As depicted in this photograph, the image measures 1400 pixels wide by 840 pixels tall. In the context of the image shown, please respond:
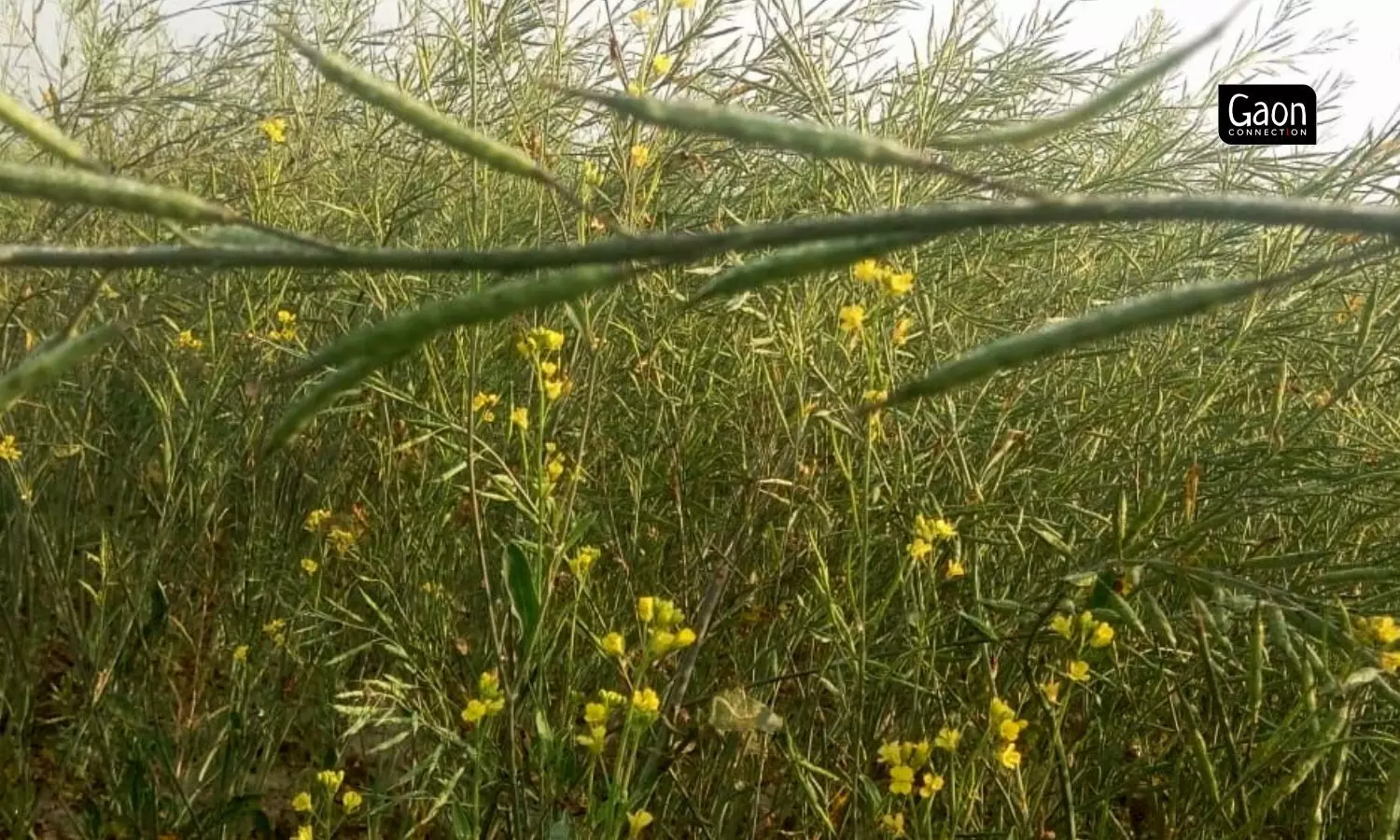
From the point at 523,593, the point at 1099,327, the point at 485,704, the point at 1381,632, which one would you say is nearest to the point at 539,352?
the point at 523,593

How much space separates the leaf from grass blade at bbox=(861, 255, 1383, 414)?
2.47ft

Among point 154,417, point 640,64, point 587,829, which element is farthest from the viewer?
point 154,417

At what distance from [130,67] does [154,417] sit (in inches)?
42.5

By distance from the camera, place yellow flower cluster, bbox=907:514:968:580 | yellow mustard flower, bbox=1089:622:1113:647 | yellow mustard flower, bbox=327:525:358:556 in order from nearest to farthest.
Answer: yellow mustard flower, bbox=1089:622:1113:647
yellow flower cluster, bbox=907:514:968:580
yellow mustard flower, bbox=327:525:358:556

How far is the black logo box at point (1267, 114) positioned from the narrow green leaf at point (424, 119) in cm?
156

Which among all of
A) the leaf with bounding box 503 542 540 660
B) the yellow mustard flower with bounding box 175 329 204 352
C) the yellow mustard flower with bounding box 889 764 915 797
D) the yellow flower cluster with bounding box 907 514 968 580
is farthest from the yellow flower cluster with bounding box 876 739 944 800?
the yellow mustard flower with bounding box 175 329 204 352

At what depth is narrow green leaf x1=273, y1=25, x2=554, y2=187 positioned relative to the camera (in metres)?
0.33

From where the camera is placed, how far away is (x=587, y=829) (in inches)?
39.9

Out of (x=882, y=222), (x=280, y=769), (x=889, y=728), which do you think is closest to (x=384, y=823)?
(x=280, y=769)

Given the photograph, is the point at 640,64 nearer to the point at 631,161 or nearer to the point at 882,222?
the point at 631,161

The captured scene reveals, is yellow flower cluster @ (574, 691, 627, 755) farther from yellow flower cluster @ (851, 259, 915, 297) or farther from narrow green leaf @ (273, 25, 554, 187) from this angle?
narrow green leaf @ (273, 25, 554, 187)

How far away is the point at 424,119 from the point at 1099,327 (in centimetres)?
21

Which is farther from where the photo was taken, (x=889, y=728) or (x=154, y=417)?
(x=154, y=417)

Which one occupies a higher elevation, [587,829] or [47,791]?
[587,829]
